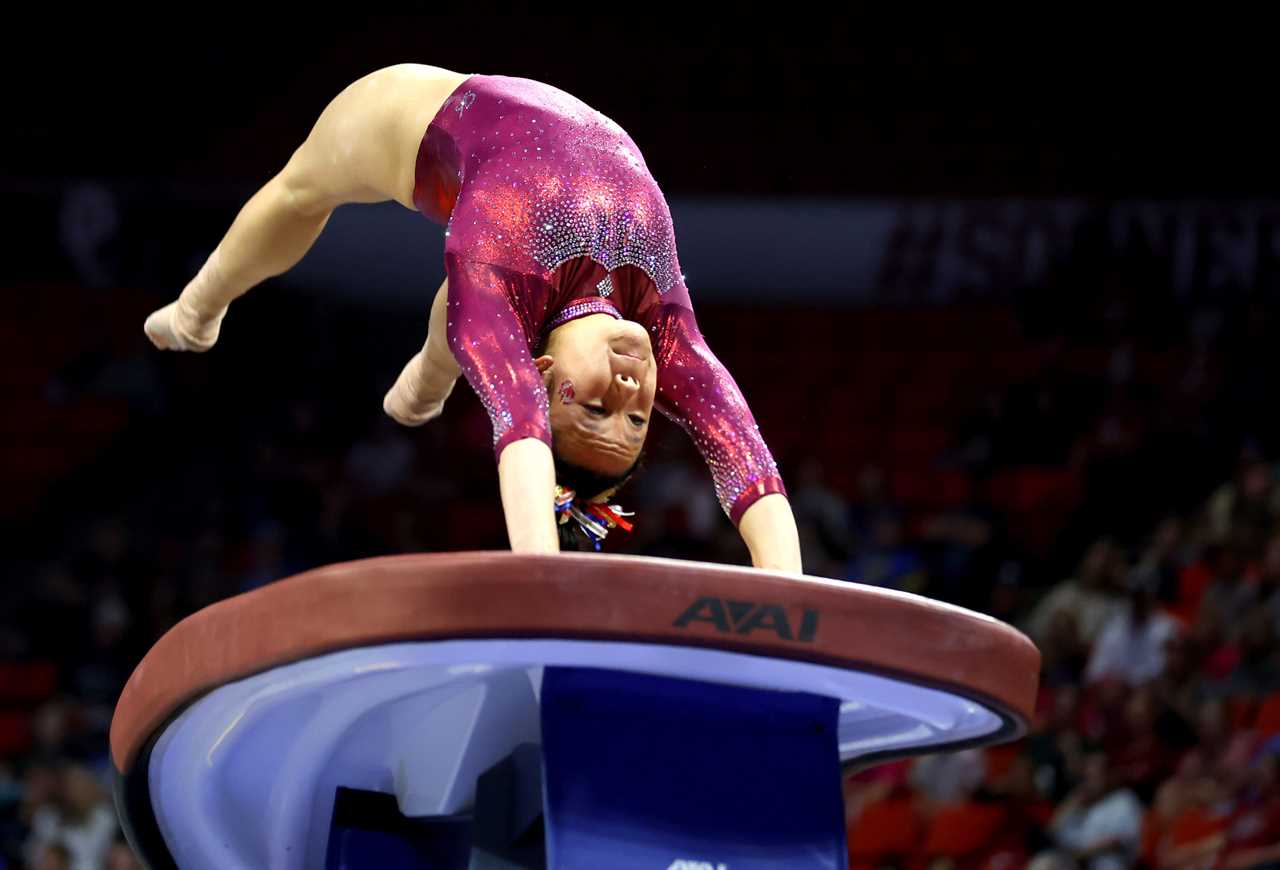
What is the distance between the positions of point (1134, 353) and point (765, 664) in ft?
23.1

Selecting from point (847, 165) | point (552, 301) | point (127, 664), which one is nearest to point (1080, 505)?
point (847, 165)

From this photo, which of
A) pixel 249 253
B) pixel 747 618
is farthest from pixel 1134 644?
pixel 747 618

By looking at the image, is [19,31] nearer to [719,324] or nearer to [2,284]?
[2,284]

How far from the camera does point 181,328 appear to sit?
3582mm

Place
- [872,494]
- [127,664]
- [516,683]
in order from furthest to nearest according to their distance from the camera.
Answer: [872,494], [127,664], [516,683]

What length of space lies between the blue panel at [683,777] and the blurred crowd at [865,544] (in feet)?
7.81

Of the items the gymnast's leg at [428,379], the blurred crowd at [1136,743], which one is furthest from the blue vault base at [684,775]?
the blurred crowd at [1136,743]

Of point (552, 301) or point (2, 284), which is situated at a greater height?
point (2, 284)

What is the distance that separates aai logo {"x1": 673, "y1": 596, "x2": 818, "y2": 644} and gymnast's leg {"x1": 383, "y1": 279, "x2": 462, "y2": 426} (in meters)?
1.58

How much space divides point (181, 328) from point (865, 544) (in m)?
4.62

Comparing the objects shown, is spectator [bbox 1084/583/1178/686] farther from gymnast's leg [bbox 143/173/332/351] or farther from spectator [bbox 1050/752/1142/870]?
gymnast's leg [bbox 143/173/332/351]

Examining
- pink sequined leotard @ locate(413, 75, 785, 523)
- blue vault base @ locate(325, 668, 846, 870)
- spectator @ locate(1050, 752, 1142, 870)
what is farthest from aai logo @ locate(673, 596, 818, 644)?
spectator @ locate(1050, 752, 1142, 870)

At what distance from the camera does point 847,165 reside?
372 inches

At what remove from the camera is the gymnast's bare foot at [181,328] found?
11.7ft
